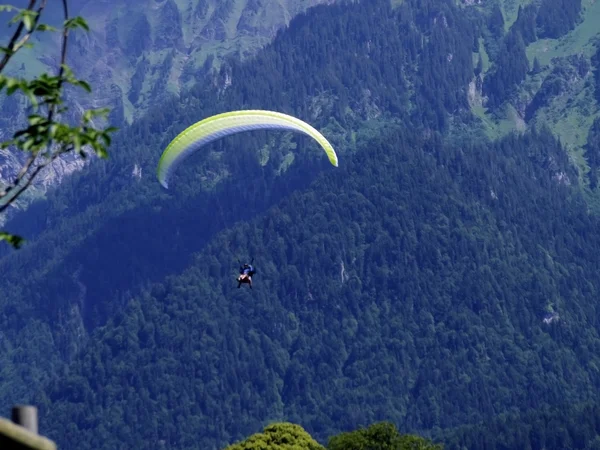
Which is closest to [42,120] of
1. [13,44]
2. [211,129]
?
[13,44]

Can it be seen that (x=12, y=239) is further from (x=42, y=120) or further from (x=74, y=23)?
(x=74, y=23)

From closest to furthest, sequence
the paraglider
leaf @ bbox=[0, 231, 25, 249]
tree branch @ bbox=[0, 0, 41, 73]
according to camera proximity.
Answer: tree branch @ bbox=[0, 0, 41, 73] → leaf @ bbox=[0, 231, 25, 249] → the paraglider

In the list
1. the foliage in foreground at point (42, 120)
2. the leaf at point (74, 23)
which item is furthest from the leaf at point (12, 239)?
the leaf at point (74, 23)

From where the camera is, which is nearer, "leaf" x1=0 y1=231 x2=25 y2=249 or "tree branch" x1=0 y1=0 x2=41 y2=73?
"tree branch" x1=0 y1=0 x2=41 y2=73

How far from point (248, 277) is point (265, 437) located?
42.3m

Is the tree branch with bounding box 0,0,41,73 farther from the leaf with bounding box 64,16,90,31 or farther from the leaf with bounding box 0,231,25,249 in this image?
the leaf with bounding box 0,231,25,249

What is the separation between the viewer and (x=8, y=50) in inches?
803

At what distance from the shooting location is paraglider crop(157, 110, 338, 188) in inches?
2921

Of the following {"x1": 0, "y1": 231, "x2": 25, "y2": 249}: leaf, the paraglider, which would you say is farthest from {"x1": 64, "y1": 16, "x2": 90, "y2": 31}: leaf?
the paraglider

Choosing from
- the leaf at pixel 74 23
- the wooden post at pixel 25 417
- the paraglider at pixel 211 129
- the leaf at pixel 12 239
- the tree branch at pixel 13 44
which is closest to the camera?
the wooden post at pixel 25 417

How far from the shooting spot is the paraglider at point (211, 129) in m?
74.2

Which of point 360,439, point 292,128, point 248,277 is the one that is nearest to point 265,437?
point 360,439

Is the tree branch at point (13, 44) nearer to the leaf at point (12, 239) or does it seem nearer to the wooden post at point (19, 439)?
the leaf at point (12, 239)

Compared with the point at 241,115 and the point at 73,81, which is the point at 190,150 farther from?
the point at 73,81
